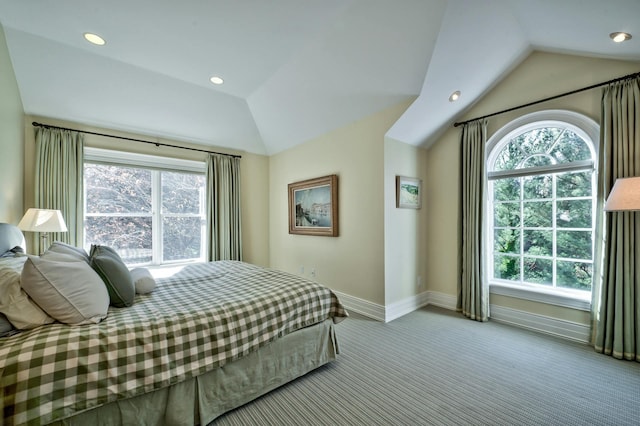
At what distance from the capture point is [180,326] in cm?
149

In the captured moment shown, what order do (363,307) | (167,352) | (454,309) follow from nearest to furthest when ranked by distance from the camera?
(167,352)
(363,307)
(454,309)

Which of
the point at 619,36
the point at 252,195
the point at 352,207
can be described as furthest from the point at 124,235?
the point at 619,36

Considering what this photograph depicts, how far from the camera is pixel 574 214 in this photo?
2.73m

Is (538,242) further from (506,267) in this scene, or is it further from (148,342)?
(148,342)

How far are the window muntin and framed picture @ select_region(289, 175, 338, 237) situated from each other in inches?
79.3

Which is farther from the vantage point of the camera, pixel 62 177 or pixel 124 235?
pixel 124 235

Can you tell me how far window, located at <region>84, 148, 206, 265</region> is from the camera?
352cm

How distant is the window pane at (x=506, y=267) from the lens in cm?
311

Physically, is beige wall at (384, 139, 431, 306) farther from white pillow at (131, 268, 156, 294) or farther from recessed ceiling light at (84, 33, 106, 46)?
recessed ceiling light at (84, 33, 106, 46)

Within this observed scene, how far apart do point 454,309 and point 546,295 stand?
101 centimetres

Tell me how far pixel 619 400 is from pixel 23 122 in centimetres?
601

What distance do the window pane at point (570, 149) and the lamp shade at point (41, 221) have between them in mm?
5301

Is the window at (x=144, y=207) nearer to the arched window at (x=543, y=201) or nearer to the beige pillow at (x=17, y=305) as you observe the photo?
the beige pillow at (x=17, y=305)

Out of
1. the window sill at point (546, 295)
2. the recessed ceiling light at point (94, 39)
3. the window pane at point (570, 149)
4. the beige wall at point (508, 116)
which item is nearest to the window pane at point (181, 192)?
the recessed ceiling light at point (94, 39)
